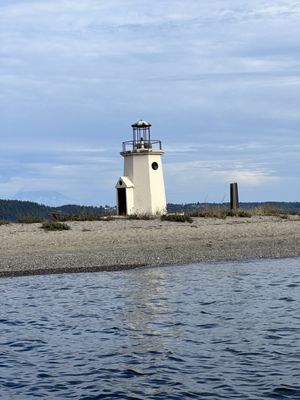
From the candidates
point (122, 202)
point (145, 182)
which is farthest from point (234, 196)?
point (122, 202)

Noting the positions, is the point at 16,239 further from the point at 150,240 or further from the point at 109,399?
the point at 109,399

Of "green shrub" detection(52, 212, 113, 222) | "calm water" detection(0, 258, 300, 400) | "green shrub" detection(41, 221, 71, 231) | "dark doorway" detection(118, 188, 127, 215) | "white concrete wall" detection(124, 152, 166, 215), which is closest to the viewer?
"calm water" detection(0, 258, 300, 400)

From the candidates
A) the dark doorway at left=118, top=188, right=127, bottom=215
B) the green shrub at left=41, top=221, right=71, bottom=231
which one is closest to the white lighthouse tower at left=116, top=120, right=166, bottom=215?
the dark doorway at left=118, top=188, right=127, bottom=215

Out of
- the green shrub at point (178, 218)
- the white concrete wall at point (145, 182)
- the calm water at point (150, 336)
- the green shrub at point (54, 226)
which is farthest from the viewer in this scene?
the white concrete wall at point (145, 182)

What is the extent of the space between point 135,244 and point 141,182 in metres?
14.1

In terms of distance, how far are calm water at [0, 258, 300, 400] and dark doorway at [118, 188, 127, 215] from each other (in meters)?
18.4

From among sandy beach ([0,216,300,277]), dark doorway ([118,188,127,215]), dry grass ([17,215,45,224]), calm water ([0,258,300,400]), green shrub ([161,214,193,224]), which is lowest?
calm water ([0,258,300,400])

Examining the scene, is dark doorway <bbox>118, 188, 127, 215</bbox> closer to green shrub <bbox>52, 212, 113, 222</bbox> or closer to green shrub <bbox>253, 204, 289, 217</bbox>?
green shrub <bbox>52, 212, 113, 222</bbox>

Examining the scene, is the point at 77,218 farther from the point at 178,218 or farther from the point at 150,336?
the point at 150,336

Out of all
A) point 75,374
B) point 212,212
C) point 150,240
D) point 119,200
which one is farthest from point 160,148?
point 75,374

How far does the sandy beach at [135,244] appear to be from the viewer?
21.2 m

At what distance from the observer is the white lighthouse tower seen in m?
38.3

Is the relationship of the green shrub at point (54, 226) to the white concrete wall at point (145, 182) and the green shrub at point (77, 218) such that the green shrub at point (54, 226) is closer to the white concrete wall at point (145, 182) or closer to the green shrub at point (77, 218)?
the green shrub at point (77, 218)

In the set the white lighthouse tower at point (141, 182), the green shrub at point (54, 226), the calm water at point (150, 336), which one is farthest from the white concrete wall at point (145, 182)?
the calm water at point (150, 336)
